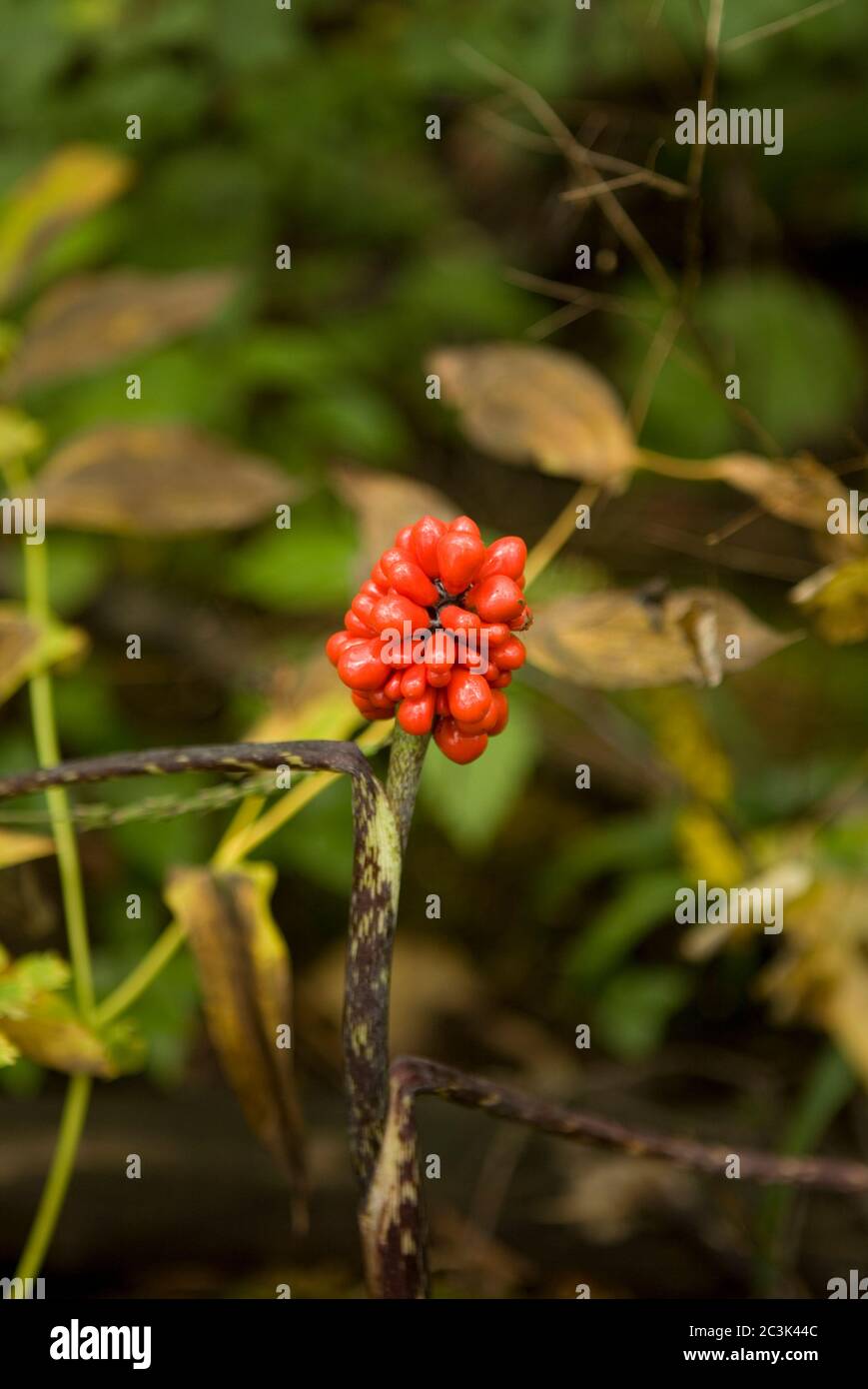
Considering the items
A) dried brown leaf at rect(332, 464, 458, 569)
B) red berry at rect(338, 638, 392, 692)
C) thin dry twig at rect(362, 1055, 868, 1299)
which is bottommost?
thin dry twig at rect(362, 1055, 868, 1299)

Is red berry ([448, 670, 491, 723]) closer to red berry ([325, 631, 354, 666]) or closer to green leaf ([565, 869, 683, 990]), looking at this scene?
red berry ([325, 631, 354, 666])

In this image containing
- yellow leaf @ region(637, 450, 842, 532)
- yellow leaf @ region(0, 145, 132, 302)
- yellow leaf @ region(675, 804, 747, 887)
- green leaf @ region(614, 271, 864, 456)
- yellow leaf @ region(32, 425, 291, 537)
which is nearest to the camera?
yellow leaf @ region(637, 450, 842, 532)

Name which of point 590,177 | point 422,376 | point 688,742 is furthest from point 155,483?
point 422,376

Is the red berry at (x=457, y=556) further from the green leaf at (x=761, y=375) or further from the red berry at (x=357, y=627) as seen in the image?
the green leaf at (x=761, y=375)

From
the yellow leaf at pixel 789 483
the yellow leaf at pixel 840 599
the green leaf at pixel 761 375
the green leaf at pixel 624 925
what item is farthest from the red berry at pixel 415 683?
the green leaf at pixel 761 375

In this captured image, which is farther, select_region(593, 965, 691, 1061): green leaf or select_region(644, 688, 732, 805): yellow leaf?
select_region(593, 965, 691, 1061): green leaf

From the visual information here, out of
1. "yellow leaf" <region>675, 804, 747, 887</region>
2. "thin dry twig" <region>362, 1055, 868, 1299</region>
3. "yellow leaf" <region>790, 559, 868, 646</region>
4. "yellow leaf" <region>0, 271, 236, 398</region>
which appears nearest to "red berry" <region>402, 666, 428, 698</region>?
"thin dry twig" <region>362, 1055, 868, 1299</region>

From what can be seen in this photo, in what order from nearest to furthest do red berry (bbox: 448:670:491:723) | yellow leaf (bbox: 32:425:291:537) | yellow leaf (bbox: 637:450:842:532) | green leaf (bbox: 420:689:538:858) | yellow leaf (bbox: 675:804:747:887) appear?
red berry (bbox: 448:670:491:723) → yellow leaf (bbox: 637:450:842:532) → yellow leaf (bbox: 32:425:291:537) → yellow leaf (bbox: 675:804:747:887) → green leaf (bbox: 420:689:538:858)
